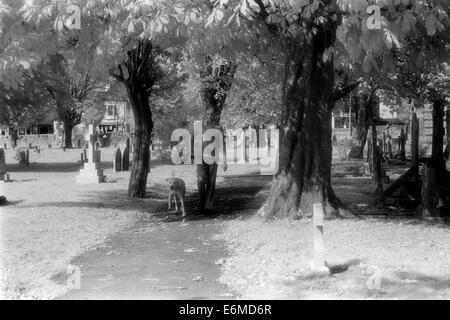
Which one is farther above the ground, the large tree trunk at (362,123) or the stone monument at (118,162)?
the large tree trunk at (362,123)

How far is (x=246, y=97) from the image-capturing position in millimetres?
35438

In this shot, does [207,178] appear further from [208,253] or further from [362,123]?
[362,123]

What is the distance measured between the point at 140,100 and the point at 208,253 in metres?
10.1

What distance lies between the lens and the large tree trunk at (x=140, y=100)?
62.1 feet

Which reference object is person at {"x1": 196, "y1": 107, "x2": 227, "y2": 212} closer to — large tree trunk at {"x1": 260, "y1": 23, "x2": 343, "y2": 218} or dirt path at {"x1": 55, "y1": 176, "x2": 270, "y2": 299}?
dirt path at {"x1": 55, "y1": 176, "x2": 270, "y2": 299}

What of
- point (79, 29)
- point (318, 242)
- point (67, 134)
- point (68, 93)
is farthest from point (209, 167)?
point (67, 134)

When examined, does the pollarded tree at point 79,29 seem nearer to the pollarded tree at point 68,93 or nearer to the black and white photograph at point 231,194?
the black and white photograph at point 231,194

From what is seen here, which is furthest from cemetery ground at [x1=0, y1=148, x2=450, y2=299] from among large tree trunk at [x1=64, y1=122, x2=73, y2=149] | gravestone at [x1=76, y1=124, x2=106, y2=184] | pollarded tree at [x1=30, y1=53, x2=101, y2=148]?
large tree trunk at [x1=64, y1=122, x2=73, y2=149]

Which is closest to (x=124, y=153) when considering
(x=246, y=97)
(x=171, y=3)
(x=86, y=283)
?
(x=246, y=97)

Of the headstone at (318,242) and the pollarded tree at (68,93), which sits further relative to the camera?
the pollarded tree at (68,93)

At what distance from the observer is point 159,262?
31.4ft

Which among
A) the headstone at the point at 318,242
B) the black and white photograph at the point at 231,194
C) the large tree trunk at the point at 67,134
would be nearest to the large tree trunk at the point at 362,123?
the black and white photograph at the point at 231,194

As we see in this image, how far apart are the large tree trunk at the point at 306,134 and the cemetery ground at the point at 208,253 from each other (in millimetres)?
797

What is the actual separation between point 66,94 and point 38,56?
25805mm
